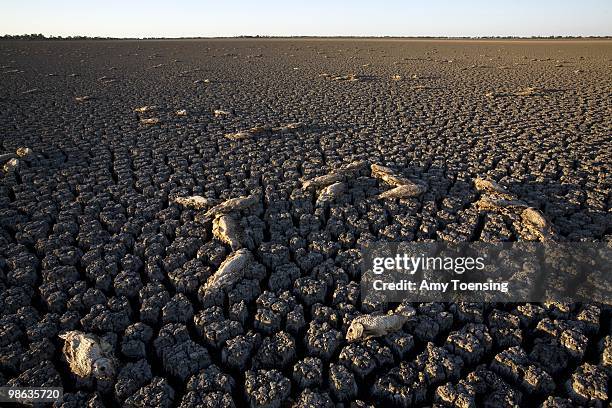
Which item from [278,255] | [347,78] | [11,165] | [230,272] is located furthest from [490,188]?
[347,78]

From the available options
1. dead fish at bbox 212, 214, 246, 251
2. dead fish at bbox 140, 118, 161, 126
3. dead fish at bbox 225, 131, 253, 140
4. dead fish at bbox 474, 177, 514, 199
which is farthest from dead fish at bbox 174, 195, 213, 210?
dead fish at bbox 140, 118, 161, 126

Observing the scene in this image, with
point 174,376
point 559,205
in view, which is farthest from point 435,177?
point 174,376

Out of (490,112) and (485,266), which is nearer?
(485,266)

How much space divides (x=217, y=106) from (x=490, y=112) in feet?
15.6

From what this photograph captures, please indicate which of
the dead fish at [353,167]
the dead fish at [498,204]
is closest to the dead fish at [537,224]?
the dead fish at [498,204]

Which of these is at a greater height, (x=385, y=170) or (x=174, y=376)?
(x=385, y=170)

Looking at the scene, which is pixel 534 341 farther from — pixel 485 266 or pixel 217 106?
pixel 217 106

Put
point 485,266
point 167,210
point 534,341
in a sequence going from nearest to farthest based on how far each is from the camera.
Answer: point 534,341, point 485,266, point 167,210

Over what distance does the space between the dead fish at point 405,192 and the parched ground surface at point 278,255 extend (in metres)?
0.10

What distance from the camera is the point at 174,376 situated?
1770 mm

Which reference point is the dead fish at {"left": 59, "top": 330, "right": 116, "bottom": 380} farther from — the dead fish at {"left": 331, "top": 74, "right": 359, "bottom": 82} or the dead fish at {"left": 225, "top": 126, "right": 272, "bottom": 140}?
the dead fish at {"left": 331, "top": 74, "right": 359, "bottom": 82}

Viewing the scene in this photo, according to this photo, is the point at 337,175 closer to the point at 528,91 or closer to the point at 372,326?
the point at 372,326

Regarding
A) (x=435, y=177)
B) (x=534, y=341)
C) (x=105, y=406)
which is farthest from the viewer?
(x=435, y=177)

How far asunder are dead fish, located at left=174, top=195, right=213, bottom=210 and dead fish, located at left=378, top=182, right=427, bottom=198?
1.45 meters
